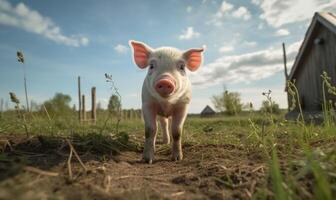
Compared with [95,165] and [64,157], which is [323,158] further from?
[64,157]

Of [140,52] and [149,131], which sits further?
[140,52]

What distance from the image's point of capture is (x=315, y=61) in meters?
16.5

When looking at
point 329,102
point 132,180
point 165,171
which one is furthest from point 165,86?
point 329,102

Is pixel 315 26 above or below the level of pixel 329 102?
above

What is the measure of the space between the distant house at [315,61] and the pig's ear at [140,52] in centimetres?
1070

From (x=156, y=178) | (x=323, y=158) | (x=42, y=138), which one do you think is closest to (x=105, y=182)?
(x=156, y=178)

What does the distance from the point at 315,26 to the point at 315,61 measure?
1.84 metres

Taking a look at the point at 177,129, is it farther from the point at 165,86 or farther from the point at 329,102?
the point at 329,102

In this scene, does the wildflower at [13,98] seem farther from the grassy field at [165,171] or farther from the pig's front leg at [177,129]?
the pig's front leg at [177,129]

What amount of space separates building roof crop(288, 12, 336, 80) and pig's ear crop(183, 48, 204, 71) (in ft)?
35.4

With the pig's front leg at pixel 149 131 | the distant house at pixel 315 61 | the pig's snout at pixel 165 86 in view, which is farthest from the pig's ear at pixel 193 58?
the distant house at pixel 315 61

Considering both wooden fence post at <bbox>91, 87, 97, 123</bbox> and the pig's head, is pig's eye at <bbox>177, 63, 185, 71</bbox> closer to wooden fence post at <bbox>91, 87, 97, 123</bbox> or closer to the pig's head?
the pig's head

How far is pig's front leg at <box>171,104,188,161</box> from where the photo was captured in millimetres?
4168

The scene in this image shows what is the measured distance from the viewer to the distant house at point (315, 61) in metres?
14.6
